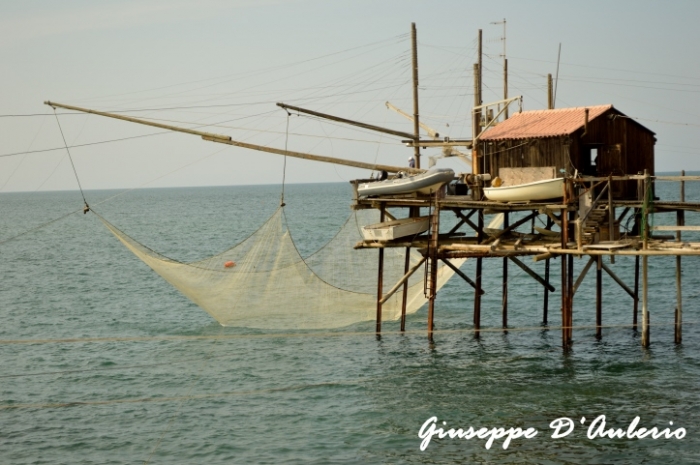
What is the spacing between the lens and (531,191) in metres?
28.4

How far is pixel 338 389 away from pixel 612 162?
36.9 feet

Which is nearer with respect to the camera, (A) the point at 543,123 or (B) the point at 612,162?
(B) the point at 612,162

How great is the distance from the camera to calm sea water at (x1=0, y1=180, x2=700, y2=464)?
22.4 metres

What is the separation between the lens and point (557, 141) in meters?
29.1

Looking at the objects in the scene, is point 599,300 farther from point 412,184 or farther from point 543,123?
point 412,184

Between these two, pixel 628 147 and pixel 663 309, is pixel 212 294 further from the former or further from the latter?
pixel 663 309

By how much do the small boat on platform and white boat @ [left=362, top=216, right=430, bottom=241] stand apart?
1038mm

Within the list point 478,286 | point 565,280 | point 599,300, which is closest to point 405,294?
point 478,286

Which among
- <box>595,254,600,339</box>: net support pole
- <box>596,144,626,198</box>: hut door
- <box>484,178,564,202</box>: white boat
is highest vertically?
<box>596,144,626,198</box>: hut door

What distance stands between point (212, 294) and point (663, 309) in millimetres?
19894

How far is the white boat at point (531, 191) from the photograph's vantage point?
28.1 metres

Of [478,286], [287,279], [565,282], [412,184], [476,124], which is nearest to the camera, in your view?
[565,282]

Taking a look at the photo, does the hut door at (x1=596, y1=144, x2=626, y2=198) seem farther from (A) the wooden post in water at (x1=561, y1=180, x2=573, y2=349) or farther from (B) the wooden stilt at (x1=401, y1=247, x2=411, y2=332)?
(B) the wooden stilt at (x1=401, y1=247, x2=411, y2=332)

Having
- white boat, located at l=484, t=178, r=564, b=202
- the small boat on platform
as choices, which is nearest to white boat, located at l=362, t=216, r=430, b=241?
the small boat on platform
